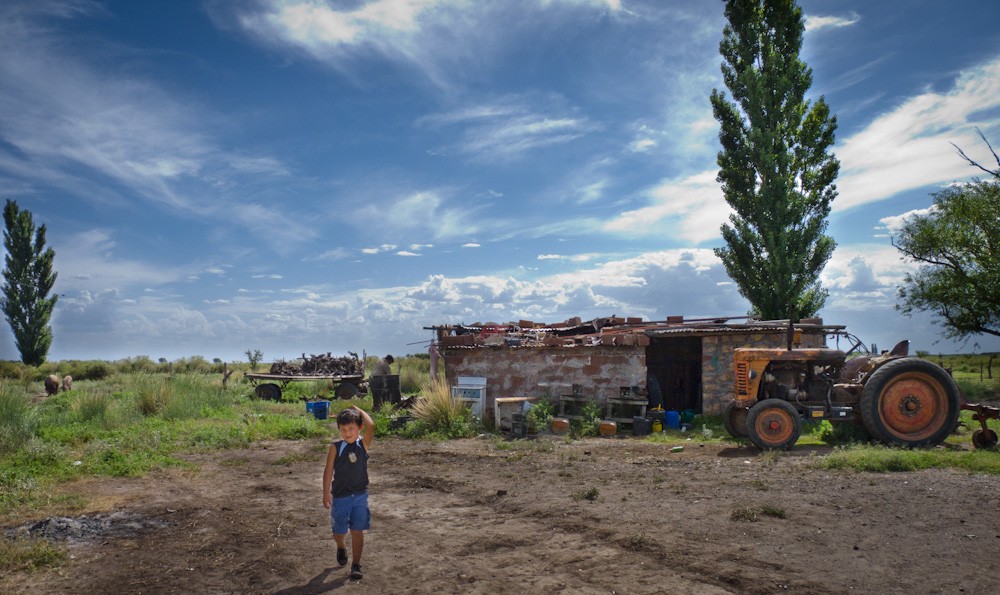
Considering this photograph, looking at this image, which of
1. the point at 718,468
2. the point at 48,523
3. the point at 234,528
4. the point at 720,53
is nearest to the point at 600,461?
the point at 718,468

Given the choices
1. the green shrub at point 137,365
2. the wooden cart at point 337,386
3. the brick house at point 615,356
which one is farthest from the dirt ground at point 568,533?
the green shrub at point 137,365

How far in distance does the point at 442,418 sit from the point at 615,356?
4.17 m

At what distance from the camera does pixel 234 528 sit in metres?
6.53

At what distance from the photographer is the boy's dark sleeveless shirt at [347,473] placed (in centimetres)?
506

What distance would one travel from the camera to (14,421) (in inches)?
467

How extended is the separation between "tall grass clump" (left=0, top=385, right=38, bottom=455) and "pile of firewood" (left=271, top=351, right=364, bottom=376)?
1029 cm

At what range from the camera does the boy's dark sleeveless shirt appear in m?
5.06

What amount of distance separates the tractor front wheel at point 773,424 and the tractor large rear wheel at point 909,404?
1053 millimetres

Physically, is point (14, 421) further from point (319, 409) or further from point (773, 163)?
point (773, 163)

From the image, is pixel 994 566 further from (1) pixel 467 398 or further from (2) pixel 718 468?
(1) pixel 467 398

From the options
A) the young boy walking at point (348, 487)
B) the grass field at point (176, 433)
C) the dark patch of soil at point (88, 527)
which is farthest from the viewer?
the grass field at point (176, 433)

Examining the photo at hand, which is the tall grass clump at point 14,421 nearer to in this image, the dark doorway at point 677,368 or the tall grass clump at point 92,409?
the tall grass clump at point 92,409

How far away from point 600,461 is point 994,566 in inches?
212

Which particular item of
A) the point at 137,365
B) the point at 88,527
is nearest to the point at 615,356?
the point at 88,527
